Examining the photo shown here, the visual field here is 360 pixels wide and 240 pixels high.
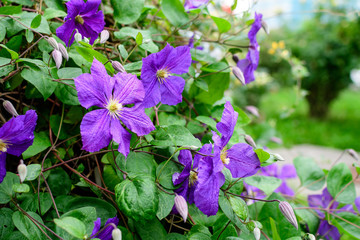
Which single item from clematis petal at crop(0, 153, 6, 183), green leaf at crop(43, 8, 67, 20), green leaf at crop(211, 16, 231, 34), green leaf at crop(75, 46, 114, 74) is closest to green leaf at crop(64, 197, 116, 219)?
clematis petal at crop(0, 153, 6, 183)

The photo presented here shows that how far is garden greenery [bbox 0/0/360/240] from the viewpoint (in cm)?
48

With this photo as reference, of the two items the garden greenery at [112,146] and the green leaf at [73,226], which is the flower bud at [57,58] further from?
the green leaf at [73,226]

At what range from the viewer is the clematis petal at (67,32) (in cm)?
58

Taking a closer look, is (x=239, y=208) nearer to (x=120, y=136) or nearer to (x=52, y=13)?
(x=120, y=136)

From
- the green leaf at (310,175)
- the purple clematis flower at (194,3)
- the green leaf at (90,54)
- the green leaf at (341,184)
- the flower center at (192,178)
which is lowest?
the green leaf at (310,175)

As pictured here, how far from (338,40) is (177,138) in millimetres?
5113

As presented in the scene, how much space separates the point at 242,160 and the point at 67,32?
378 mm

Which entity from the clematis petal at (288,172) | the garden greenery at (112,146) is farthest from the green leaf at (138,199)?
the clematis petal at (288,172)

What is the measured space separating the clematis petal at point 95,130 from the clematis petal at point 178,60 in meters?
0.16

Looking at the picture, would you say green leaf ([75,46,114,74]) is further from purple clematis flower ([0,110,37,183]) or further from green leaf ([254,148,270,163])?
green leaf ([254,148,270,163])

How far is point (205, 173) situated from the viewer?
0.48 metres

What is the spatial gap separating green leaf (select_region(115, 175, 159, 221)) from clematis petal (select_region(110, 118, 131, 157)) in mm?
50

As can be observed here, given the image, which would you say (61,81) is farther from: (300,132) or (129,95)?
(300,132)

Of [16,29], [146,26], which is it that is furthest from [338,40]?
[16,29]
